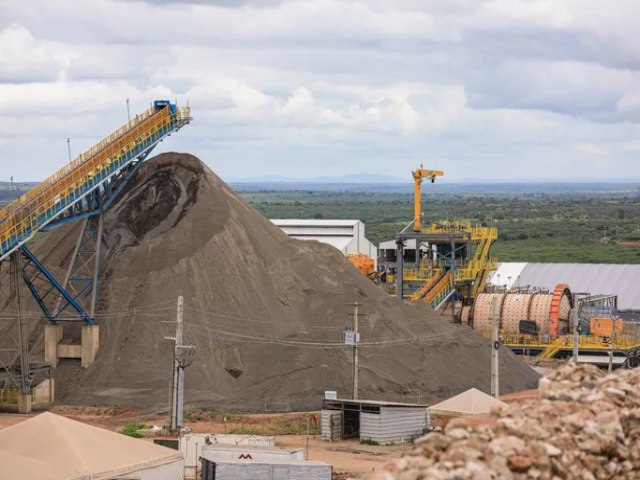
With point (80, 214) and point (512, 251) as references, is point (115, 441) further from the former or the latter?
point (512, 251)

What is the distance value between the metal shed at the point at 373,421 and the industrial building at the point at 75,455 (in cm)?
1396

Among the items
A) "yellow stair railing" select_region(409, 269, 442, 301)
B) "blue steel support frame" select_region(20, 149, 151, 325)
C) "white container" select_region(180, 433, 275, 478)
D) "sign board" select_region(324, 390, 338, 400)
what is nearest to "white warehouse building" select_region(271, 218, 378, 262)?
"yellow stair railing" select_region(409, 269, 442, 301)

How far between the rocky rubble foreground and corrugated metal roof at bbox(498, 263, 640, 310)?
7927 cm

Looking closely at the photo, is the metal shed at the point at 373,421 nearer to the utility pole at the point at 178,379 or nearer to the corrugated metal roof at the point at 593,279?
the utility pole at the point at 178,379

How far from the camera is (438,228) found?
88.9m

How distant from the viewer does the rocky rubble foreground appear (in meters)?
13.9

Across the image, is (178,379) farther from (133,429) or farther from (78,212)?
(78,212)

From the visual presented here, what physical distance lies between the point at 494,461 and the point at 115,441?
2405cm

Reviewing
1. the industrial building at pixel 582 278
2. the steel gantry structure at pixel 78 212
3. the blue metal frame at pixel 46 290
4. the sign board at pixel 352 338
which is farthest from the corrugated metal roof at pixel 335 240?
the sign board at pixel 352 338

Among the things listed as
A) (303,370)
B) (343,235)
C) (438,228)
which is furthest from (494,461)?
(343,235)

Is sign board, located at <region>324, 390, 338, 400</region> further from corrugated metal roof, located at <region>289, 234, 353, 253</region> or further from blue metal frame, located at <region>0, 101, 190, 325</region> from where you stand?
corrugated metal roof, located at <region>289, 234, 353, 253</region>

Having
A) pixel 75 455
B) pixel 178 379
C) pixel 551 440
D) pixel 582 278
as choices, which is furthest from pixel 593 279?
pixel 551 440

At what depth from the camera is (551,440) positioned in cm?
1502

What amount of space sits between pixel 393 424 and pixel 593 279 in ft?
164
